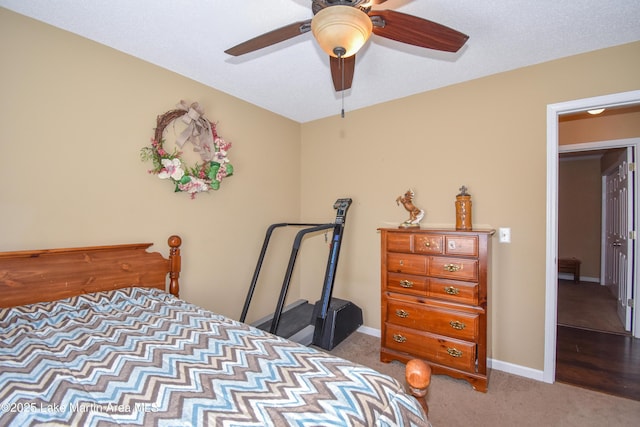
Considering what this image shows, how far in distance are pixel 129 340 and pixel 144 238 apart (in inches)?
44.4

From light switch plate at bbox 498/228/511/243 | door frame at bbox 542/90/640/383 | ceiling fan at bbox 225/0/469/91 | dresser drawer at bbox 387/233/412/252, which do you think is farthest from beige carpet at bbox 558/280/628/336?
ceiling fan at bbox 225/0/469/91

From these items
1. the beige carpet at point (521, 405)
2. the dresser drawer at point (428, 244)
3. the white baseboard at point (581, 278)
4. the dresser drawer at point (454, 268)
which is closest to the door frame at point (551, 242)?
the beige carpet at point (521, 405)

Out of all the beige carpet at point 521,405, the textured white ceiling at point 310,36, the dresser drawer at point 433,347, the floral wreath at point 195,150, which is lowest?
the beige carpet at point 521,405

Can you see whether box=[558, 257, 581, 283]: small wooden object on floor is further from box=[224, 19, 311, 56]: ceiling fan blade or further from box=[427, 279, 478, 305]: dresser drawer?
box=[224, 19, 311, 56]: ceiling fan blade

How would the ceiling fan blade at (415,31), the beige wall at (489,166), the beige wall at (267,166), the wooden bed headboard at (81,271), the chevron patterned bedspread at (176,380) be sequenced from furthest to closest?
the beige wall at (489,166) → the beige wall at (267,166) → the wooden bed headboard at (81,271) → the ceiling fan blade at (415,31) → the chevron patterned bedspread at (176,380)

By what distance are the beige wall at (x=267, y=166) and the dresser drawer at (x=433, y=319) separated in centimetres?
47

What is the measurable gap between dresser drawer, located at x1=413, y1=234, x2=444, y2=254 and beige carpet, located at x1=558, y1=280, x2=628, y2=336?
2514 mm

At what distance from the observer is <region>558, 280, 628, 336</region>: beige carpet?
335 cm

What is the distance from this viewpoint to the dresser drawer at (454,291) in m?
2.14

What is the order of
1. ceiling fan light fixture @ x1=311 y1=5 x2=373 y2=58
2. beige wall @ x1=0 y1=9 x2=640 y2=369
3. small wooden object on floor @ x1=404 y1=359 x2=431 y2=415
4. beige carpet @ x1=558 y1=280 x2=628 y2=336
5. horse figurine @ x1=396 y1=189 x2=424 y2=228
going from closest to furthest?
small wooden object on floor @ x1=404 y1=359 x2=431 y2=415 < ceiling fan light fixture @ x1=311 y1=5 x2=373 y2=58 < beige wall @ x1=0 y1=9 x2=640 y2=369 < horse figurine @ x1=396 y1=189 x2=424 y2=228 < beige carpet @ x1=558 y1=280 x2=628 y2=336

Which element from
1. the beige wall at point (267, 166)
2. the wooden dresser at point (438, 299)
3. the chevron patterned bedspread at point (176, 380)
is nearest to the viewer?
the chevron patterned bedspread at point (176, 380)

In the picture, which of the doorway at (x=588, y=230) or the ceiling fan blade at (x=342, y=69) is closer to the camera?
the ceiling fan blade at (x=342, y=69)

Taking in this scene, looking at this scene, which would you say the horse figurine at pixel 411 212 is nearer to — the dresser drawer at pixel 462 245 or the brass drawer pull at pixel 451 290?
the dresser drawer at pixel 462 245

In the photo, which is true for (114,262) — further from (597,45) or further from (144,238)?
(597,45)
